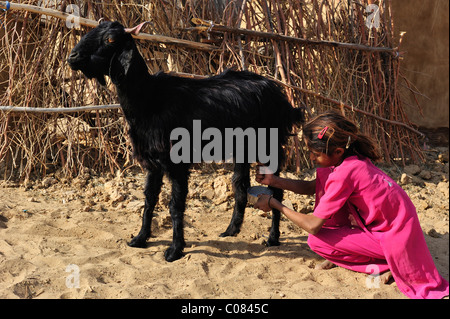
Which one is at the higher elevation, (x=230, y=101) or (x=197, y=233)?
(x=230, y=101)

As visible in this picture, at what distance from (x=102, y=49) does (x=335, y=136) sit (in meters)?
1.86

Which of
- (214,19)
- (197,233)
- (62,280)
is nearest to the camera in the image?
(62,280)

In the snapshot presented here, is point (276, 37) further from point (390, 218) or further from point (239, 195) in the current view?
point (390, 218)

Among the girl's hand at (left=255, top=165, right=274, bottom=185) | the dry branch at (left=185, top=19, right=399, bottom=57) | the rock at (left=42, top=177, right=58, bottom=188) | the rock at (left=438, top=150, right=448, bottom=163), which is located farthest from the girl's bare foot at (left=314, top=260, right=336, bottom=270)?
the rock at (left=438, top=150, right=448, bottom=163)

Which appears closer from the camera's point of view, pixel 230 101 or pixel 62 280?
pixel 62 280

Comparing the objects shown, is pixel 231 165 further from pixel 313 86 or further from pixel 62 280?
pixel 62 280

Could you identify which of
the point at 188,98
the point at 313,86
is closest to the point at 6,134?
the point at 188,98

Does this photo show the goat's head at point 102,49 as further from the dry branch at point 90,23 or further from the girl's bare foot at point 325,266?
the girl's bare foot at point 325,266

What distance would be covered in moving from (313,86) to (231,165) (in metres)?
1.47

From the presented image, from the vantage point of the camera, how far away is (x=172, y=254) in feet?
12.9

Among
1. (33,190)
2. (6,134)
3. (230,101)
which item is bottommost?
(33,190)

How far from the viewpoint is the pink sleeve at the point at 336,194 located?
337 centimetres

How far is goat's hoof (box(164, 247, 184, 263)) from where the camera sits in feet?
12.8

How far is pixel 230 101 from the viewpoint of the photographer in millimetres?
4160
